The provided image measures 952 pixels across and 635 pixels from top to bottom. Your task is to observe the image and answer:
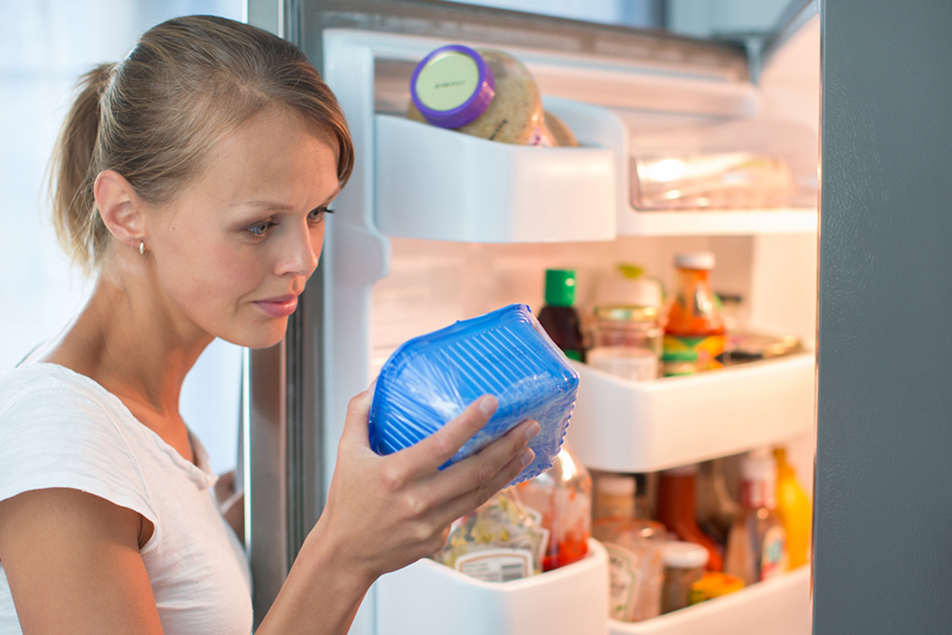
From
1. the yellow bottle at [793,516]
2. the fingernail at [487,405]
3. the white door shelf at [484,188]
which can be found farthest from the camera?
the yellow bottle at [793,516]

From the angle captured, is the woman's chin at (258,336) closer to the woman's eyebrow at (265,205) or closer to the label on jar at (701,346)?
the woman's eyebrow at (265,205)

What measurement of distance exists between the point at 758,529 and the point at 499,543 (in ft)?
1.50

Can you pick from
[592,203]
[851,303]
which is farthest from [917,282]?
[592,203]

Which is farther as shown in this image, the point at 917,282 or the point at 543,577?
the point at 543,577

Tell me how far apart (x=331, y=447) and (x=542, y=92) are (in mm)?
477

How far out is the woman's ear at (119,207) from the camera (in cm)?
64

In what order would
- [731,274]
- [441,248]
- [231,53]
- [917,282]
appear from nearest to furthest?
[917,282] → [231,53] → [441,248] → [731,274]

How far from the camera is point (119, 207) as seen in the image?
65 centimetres

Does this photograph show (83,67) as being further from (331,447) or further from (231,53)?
(331,447)

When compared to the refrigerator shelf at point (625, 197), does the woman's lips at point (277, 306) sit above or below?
below

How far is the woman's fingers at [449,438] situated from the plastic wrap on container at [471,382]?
3 centimetres

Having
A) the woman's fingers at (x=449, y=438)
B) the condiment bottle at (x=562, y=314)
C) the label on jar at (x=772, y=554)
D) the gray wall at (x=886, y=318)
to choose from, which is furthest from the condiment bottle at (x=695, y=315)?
the woman's fingers at (x=449, y=438)

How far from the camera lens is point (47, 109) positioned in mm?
816

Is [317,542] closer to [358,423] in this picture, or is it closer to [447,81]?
[358,423]
